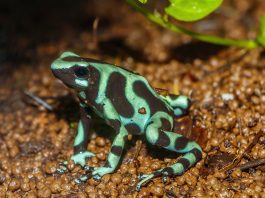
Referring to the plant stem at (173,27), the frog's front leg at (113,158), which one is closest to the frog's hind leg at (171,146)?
the frog's front leg at (113,158)

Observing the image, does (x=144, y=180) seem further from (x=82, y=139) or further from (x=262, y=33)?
(x=262, y=33)

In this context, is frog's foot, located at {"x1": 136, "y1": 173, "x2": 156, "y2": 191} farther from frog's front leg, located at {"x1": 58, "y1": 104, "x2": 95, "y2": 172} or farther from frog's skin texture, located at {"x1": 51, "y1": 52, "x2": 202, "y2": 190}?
frog's front leg, located at {"x1": 58, "y1": 104, "x2": 95, "y2": 172}

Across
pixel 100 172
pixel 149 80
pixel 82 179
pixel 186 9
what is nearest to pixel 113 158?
pixel 100 172

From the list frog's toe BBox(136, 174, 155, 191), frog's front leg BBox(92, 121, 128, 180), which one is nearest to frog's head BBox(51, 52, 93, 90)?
frog's front leg BBox(92, 121, 128, 180)

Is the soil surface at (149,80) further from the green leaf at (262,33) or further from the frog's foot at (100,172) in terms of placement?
the green leaf at (262,33)

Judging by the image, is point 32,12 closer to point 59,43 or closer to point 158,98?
point 59,43
